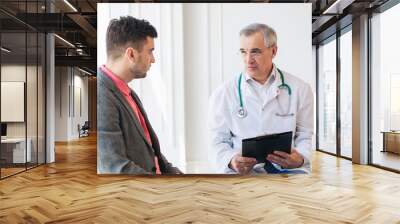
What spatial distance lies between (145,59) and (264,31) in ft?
6.53

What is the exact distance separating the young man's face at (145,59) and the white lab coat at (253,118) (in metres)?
1.17

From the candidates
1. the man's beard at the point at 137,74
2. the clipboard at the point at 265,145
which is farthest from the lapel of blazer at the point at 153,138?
the clipboard at the point at 265,145

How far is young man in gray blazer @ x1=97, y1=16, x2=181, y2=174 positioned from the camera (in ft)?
20.3

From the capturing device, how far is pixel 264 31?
6312 millimetres

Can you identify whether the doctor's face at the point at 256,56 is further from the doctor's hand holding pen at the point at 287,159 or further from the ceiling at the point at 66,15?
the ceiling at the point at 66,15

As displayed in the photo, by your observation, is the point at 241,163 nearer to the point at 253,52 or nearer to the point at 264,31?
the point at 253,52

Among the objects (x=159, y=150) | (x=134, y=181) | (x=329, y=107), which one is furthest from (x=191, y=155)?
(x=329, y=107)

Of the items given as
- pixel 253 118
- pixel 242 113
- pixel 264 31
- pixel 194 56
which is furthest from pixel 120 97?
pixel 264 31

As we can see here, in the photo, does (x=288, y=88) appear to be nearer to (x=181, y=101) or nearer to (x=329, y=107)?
(x=181, y=101)

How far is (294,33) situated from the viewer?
6.34m

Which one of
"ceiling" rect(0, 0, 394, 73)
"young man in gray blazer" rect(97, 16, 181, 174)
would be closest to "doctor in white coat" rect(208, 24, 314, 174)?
"young man in gray blazer" rect(97, 16, 181, 174)

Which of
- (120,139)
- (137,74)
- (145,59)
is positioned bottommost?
(120,139)

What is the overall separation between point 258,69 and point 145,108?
192 centimetres

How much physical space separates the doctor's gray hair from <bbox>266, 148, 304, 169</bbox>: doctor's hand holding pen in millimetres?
1772
